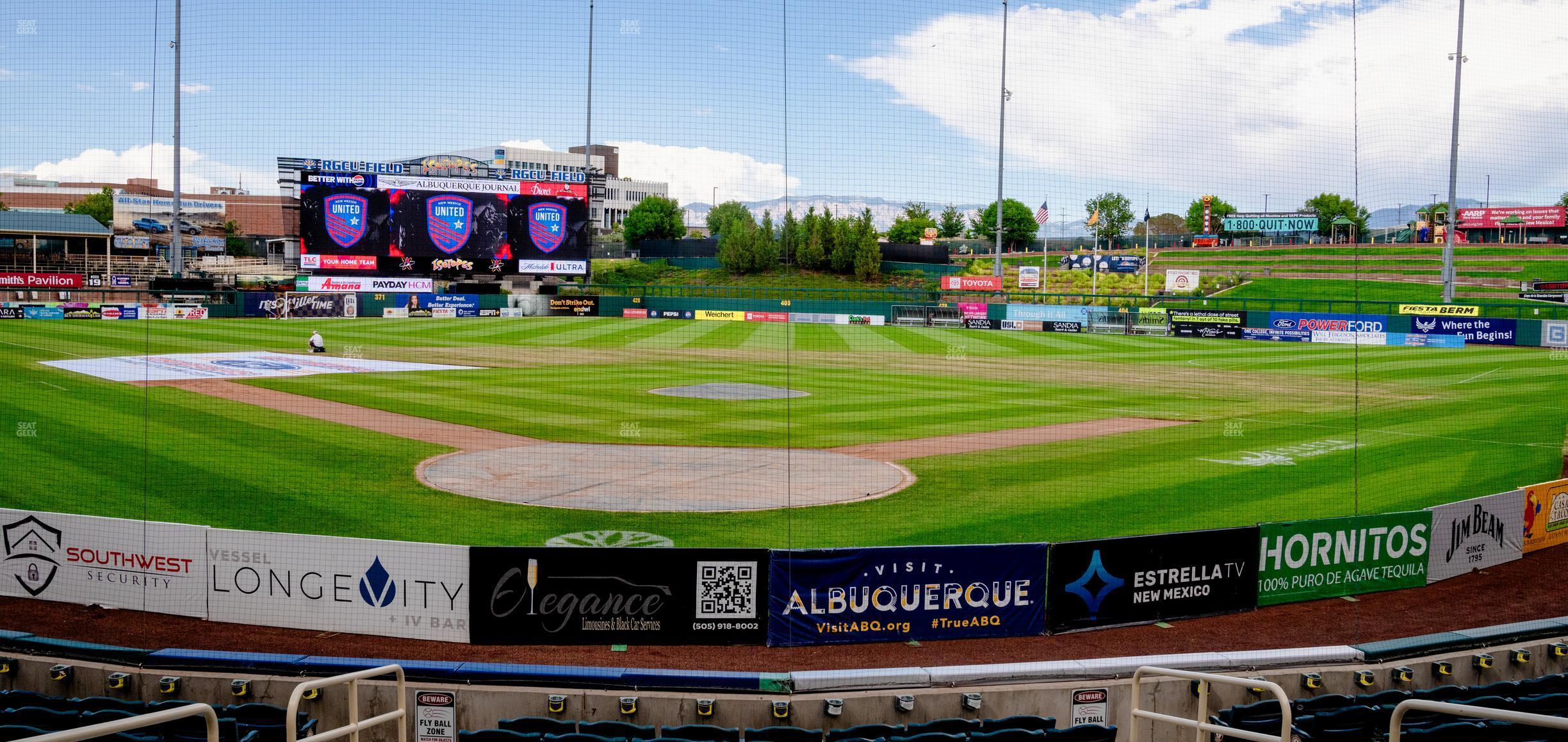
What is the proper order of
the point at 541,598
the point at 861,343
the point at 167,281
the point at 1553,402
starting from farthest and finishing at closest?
1. the point at 861,343
2. the point at 167,281
3. the point at 1553,402
4. the point at 541,598

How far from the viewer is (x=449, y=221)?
44750mm

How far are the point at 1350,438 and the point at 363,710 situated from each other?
819 inches

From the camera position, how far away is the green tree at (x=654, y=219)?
91938mm

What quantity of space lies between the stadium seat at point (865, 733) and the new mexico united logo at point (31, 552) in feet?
31.5

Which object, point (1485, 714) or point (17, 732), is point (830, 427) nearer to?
point (17, 732)

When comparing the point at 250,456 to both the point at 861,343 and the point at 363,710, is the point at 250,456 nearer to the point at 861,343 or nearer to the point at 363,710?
the point at 363,710

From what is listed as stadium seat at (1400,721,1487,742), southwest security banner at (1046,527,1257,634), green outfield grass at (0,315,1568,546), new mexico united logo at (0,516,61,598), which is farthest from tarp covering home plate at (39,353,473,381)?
stadium seat at (1400,721,1487,742)

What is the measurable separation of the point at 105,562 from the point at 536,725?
697cm

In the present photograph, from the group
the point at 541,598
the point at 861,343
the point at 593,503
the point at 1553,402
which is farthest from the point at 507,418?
the point at 1553,402

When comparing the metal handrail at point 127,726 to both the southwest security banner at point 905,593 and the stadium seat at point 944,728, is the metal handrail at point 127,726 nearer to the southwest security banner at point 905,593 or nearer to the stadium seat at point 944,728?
the stadium seat at point 944,728

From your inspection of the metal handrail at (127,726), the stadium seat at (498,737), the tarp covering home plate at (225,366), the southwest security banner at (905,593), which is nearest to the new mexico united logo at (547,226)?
the tarp covering home plate at (225,366)

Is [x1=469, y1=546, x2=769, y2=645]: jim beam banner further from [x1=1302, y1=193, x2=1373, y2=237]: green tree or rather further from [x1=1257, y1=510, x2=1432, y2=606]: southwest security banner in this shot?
[x1=1302, y1=193, x2=1373, y2=237]: green tree

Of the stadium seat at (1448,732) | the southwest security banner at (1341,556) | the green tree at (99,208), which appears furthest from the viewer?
the green tree at (99,208)

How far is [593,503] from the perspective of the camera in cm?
1491
